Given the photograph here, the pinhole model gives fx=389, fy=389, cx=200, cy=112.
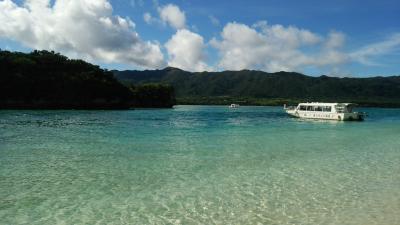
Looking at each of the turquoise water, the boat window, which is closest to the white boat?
the boat window

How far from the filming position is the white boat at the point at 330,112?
3149 inches

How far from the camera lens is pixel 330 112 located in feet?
269

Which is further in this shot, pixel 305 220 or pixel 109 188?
pixel 109 188

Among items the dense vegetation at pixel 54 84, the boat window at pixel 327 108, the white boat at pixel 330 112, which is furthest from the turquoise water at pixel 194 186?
the dense vegetation at pixel 54 84

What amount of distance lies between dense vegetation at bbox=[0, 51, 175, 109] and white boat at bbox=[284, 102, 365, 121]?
80.3 metres

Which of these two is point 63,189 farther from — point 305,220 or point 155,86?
point 155,86

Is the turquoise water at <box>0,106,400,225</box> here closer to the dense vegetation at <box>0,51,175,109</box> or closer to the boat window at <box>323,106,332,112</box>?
the boat window at <box>323,106,332,112</box>

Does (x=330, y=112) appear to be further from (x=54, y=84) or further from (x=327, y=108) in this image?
(x=54, y=84)

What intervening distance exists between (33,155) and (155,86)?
169 m

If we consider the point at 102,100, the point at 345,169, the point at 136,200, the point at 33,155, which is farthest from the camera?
the point at 102,100

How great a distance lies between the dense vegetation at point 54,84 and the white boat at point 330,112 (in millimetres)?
80270

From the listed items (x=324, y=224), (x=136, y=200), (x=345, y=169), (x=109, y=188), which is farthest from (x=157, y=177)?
(x=345, y=169)

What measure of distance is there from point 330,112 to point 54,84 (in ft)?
327

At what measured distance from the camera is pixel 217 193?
47.2 feet
